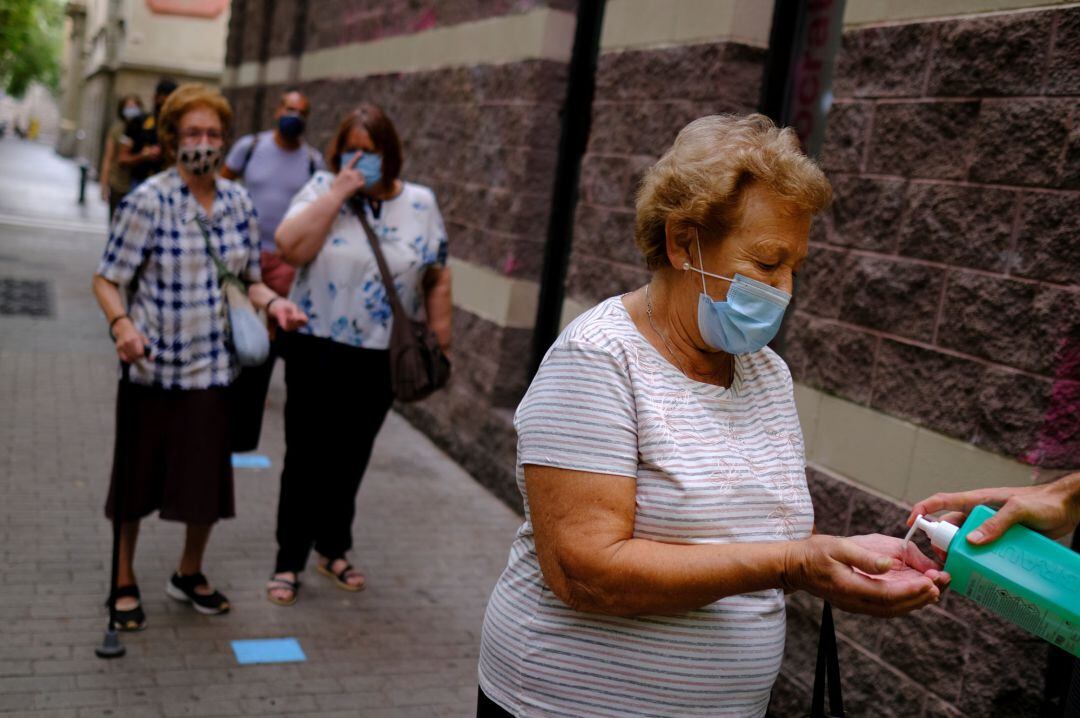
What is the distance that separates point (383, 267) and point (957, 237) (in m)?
2.39

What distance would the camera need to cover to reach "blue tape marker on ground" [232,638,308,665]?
4512 millimetres

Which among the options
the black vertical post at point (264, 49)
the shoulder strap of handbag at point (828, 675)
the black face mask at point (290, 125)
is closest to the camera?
the shoulder strap of handbag at point (828, 675)

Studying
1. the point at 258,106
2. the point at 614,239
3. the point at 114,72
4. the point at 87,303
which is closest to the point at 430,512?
the point at 614,239

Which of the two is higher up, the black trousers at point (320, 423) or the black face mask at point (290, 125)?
the black face mask at point (290, 125)

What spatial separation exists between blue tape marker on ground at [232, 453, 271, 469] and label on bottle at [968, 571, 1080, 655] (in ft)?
18.5

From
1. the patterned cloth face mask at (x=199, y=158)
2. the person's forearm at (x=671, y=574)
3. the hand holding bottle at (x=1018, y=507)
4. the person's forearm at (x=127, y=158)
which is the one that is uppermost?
the patterned cloth face mask at (x=199, y=158)

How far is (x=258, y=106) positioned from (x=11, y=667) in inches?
480

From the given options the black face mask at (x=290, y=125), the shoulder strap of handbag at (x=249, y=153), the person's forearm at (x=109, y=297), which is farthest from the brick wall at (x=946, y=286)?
the shoulder strap of handbag at (x=249, y=153)

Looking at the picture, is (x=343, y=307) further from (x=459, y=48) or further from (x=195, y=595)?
(x=459, y=48)

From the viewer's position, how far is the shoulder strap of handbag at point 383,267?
4965 mm

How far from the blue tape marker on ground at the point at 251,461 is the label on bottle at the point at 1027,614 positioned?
5.65 metres

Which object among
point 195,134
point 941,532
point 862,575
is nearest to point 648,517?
point 862,575

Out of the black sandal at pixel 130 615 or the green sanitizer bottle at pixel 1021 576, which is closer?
the green sanitizer bottle at pixel 1021 576

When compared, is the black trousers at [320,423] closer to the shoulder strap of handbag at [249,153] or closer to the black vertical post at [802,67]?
the black vertical post at [802,67]
